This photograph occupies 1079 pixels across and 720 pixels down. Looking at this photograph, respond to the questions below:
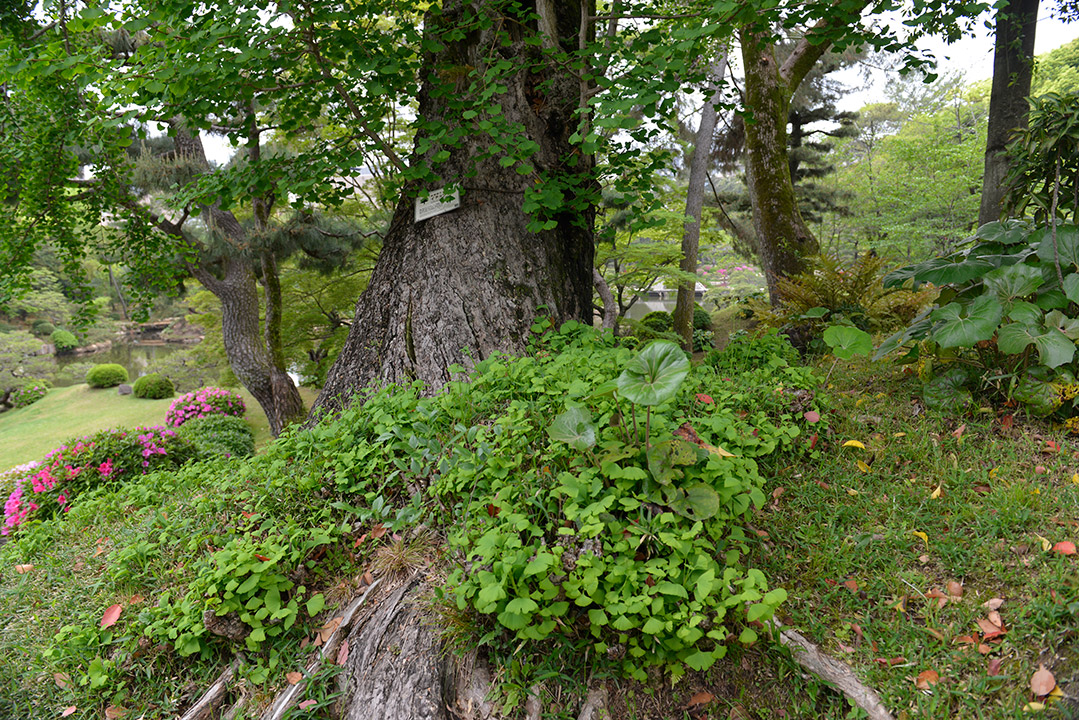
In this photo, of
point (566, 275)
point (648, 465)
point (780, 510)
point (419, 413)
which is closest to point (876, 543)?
point (780, 510)

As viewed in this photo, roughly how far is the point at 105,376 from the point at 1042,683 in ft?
63.1

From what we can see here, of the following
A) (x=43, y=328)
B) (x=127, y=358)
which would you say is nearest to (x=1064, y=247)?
(x=127, y=358)

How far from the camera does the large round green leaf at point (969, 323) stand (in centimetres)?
236

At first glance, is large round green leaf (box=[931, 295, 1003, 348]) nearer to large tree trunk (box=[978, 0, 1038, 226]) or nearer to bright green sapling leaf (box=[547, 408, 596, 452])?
bright green sapling leaf (box=[547, 408, 596, 452])

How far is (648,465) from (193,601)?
1.67 meters

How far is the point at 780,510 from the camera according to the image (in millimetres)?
2225

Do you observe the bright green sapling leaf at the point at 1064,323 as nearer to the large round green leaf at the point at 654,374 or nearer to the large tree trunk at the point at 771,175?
the large round green leaf at the point at 654,374

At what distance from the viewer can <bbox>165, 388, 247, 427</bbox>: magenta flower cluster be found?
8.66 meters

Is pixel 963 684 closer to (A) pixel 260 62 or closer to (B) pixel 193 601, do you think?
(B) pixel 193 601

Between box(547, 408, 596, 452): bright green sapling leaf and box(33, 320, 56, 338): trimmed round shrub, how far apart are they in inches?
1069

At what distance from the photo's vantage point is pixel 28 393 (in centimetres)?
1477

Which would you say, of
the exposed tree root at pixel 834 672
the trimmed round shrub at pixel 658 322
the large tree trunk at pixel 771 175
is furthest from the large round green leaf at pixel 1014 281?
the trimmed round shrub at pixel 658 322

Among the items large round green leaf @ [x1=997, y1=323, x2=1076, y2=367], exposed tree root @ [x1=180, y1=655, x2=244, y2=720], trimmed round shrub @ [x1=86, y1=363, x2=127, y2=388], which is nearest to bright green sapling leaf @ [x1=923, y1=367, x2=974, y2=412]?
large round green leaf @ [x1=997, y1=323, x2=1076, y2=367]

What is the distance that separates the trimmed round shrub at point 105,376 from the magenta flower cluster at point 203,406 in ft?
26.7
